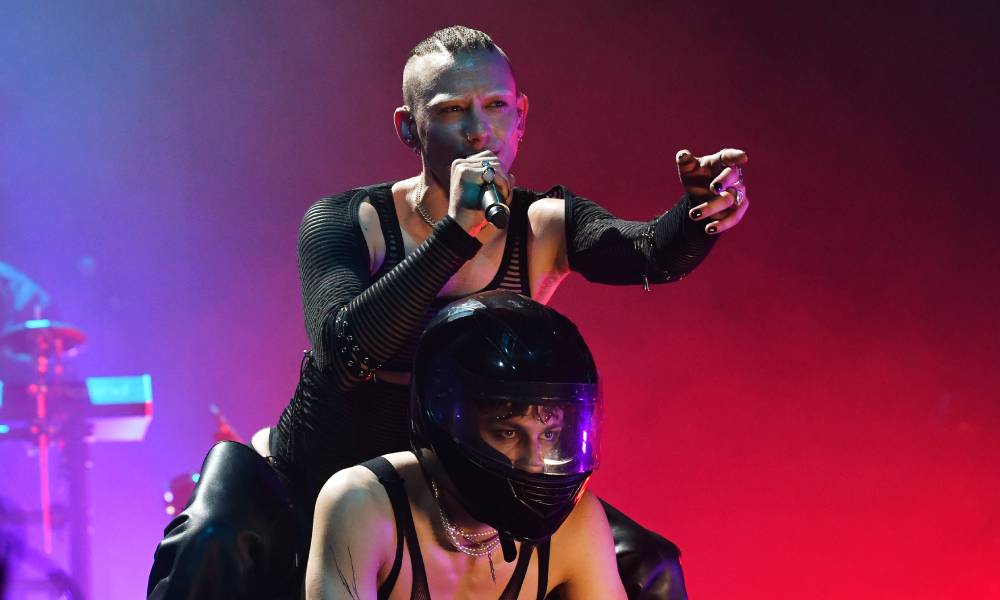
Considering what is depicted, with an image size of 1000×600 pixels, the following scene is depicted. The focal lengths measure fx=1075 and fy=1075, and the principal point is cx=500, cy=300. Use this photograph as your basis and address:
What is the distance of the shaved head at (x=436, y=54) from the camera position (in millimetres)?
1852

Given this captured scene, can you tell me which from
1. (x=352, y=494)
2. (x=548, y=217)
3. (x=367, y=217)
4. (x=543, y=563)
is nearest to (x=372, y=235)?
(x=367, y=217)

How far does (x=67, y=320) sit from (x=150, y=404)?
0.62 metres

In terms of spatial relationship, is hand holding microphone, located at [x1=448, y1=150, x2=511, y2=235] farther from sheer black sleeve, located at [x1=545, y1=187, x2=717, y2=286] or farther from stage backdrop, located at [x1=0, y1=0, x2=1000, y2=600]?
stage backdrop, located at [x1=0, y1=0, x2=1000, y2=600]

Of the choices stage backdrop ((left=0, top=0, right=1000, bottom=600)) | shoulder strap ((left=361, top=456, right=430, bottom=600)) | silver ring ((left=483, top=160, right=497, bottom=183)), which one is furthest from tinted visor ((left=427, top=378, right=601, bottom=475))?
stage backdrop ((left=0, top=0, right=1000, bottom=600))

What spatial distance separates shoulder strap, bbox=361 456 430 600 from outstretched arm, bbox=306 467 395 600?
15 millimetres

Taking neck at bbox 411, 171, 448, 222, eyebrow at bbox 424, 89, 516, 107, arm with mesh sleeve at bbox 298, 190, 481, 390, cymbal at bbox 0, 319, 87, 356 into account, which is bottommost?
cymbal at bbox 0, 319, 87, 356

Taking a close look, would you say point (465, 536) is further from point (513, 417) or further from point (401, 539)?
point (513, 417)

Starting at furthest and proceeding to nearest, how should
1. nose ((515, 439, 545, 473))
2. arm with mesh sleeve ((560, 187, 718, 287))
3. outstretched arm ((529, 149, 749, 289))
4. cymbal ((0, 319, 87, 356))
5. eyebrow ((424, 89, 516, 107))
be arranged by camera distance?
cymbal ((0, 319, 87, 356)) → eyebrow ((424, 89, 516, 107)) → arm with mesh sleeve ((560, 187, 718, 287)) → outstretched arm ((529, 149, 749, 289)) → nose ((515, 439, 545, 473))

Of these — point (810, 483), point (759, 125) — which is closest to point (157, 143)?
point (759, 125)

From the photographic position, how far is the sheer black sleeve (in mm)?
1713

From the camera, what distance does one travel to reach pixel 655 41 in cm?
355

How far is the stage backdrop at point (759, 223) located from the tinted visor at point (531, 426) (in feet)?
7.16

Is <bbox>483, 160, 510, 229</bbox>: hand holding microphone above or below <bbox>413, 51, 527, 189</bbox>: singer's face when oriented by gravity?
below

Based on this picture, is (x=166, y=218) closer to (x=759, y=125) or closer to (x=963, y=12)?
(x=759, y=125)
